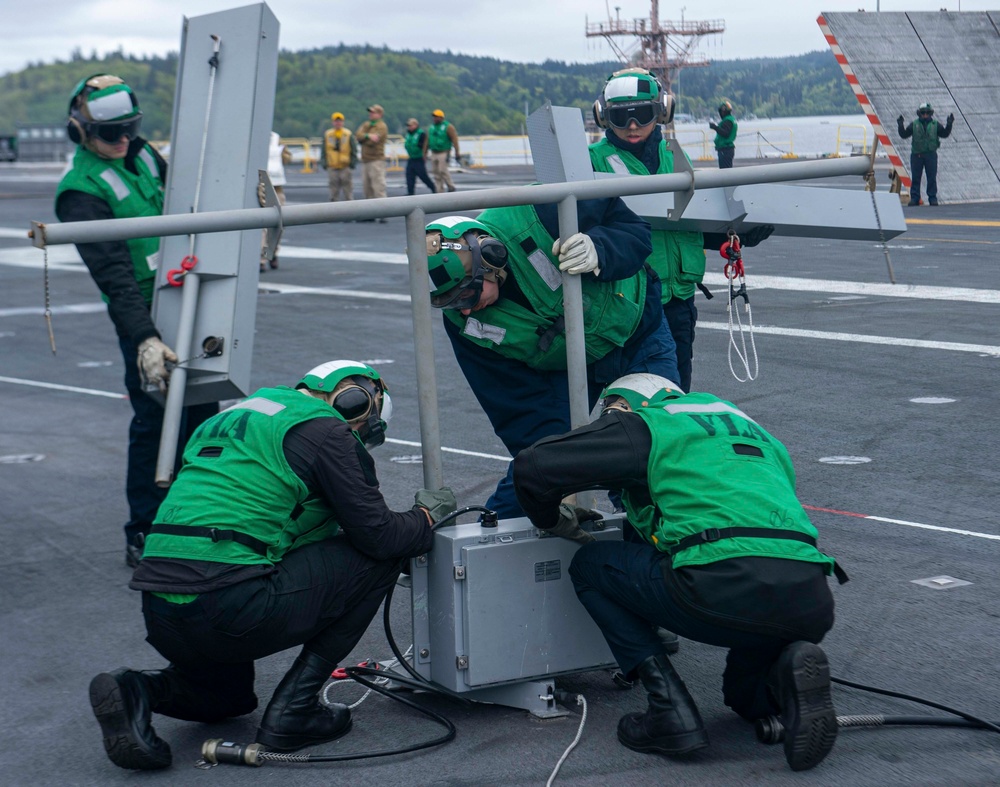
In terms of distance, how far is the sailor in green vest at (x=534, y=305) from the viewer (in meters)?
4.08

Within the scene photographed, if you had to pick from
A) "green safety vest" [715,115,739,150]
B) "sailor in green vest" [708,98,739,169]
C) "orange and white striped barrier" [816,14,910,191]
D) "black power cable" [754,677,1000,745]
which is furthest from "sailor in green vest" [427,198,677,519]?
"green safety vest" [715,115,739,150]

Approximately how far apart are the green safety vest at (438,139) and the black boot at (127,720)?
21.7 metres

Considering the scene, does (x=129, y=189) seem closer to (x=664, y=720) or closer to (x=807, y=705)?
(x=664, y=720)

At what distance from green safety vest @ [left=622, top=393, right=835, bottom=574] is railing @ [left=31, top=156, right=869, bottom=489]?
0.57 m

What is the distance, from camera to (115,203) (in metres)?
5.17

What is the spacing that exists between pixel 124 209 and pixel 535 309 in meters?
2.02

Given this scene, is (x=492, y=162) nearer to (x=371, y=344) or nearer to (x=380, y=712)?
(x=371, y=344)

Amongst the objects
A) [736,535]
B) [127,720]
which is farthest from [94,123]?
[736,535]

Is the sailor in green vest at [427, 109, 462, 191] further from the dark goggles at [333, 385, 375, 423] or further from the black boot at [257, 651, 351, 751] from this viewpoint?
the black boot at [257, 651, 351, 751]

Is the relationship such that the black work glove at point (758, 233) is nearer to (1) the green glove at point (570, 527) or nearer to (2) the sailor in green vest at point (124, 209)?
(1) the green glove at point (570, 527)

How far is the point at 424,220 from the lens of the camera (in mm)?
3863

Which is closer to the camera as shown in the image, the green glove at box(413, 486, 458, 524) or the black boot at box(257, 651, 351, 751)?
the black boot at box(257, 651, 351, 751)

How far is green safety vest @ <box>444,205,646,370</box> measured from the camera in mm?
4250

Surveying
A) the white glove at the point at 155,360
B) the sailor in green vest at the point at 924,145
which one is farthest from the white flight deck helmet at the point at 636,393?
the sailor in green vest at the point at 924,145
